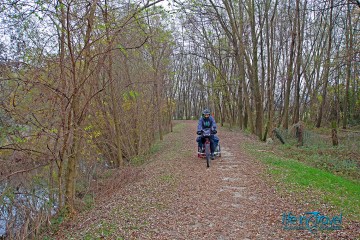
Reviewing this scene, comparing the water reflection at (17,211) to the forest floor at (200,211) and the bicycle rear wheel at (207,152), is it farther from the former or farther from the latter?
the bicycle rear wheel at (207,152)

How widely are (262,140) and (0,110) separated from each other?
14101 mm

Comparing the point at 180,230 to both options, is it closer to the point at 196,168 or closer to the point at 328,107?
the point at 196,168

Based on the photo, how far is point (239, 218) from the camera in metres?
5.20

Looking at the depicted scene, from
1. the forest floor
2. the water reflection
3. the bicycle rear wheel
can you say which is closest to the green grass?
the forest floor

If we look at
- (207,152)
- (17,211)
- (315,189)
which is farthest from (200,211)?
(17,211)

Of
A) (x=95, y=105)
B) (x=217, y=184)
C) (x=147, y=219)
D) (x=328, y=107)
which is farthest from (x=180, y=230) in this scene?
(x=328, y=107)

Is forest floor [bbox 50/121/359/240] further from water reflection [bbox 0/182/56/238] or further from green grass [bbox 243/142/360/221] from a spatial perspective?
water reflection [bbox 0/182/56/238]

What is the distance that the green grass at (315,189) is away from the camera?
18.0 ft

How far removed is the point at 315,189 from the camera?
6.54 m

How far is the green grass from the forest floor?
0.25 m

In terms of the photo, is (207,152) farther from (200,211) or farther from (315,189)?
(200,211)

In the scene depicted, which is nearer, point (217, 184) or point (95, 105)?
point (217, 184)

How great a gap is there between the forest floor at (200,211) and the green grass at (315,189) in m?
0.25

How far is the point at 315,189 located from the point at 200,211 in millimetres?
2951
